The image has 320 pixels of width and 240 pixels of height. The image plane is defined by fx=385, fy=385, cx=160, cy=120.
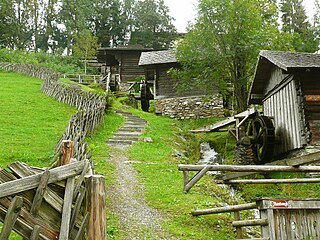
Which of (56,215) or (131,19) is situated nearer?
(56,215)

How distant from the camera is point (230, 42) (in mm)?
21156

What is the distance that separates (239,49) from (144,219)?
14910 millimetres

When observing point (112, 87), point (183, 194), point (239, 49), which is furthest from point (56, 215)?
point (112, 87)

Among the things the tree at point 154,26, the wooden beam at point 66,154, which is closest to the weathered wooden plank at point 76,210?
the wooden beam at point 66,154

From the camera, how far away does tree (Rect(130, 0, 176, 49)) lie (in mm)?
50875

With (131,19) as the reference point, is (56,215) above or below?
below

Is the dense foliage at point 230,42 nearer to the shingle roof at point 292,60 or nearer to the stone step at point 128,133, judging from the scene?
the stone step at point 128,133

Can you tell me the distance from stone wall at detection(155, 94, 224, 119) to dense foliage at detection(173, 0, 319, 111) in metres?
3.32

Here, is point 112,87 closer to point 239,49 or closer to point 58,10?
point 239,49

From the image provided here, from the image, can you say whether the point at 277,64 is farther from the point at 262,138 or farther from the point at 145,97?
the point at 145,97

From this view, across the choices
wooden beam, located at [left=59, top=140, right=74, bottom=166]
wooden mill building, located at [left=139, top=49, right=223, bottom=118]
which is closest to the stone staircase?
wooden mill building, located at [left=139, top=49, right=223, bottom=118]

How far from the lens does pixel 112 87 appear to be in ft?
114

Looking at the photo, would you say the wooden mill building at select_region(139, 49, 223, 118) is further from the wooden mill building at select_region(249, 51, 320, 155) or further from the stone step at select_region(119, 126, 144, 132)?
the wooden mill building at select_region(249, 51, 320, 155)

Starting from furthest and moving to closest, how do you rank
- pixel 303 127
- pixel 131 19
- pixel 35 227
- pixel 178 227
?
pixel 131 19, pixel 303 127, pixel 178 227, pixel 35 227
